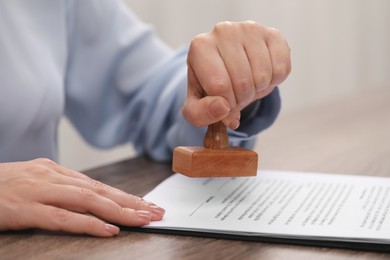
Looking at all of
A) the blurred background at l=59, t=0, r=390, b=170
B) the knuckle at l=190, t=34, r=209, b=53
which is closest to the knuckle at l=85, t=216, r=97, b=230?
the knuckle at l=190, t=34, r=209, b=53

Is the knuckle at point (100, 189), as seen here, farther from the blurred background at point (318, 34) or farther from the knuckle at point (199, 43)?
the blurred background at point (318, 34)

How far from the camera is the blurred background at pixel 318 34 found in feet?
7.97

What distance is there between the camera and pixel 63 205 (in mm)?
572

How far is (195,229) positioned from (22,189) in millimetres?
156

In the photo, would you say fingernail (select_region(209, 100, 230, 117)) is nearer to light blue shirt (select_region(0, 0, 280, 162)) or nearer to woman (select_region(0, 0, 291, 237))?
→ woman (select_region(0, 0, 291, 237))

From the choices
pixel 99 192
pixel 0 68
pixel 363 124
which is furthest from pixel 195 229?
pixel 363 124

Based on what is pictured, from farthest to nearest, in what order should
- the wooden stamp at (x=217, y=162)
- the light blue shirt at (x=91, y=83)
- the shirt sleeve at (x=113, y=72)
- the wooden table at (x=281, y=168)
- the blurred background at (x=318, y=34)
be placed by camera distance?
1. the blurred background at (x=318, y=34)
2. the shirt sleeve at (x=113, y=72)
3. the light blue shirt at (x=91, y=83)
4. the wooden stamp at (x=217, y=162)
5. the wooden table at (x=281, y=168)

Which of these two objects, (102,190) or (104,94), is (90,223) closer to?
(102,190)

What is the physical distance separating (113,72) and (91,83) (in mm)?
44

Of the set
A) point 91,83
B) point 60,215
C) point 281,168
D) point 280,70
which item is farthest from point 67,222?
point 91,83

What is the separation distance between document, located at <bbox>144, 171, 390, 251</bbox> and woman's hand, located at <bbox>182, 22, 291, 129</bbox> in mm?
80

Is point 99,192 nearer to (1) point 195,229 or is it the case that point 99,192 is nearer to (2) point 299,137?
(1) point 195,229

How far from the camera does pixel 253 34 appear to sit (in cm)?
70

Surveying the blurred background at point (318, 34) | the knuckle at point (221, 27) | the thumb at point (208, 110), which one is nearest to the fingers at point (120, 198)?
the thumb at point (208, 110)
